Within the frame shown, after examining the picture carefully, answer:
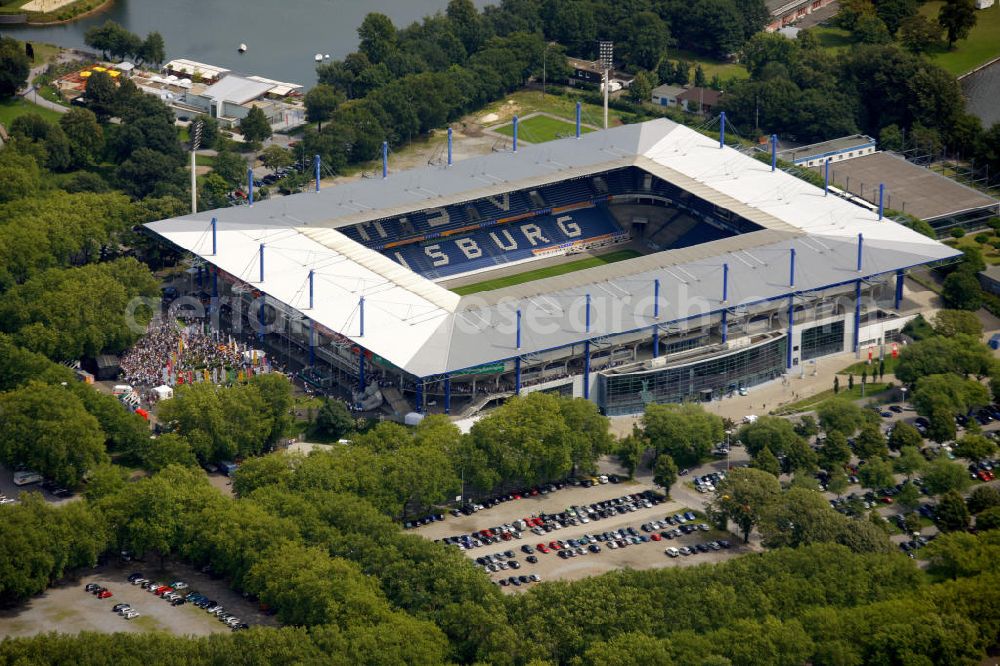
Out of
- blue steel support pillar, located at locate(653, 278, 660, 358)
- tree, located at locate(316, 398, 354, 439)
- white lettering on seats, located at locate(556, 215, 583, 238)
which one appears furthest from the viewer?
white lettering on seats, located at locate(556, 215, 583, 238)

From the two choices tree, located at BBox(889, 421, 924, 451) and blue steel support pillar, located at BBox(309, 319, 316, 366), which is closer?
tree, located at BBox(889, 421, 924, 451)

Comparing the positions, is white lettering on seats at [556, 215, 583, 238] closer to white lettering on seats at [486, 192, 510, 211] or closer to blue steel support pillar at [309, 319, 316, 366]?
white lettering on seats at [486, 192, 510, 211]

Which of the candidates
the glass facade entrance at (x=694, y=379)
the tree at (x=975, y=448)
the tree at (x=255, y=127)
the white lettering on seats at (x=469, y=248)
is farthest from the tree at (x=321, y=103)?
the tree at (x=975, y=448)

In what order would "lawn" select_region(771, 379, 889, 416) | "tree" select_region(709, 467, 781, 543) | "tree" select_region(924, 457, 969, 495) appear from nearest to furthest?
"tree" select_region(709, 467, 781, 543) → "tree" select_region(924, 457, 969, 495) → "lawn" select_region(771, 379, 889, 416)

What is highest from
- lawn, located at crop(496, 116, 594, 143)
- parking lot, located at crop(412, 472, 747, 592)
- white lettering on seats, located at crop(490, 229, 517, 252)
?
lawn, located at crop(496, 116, 594, 143)

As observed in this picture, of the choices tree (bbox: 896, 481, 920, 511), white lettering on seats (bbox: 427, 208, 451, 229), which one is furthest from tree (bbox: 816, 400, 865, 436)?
white lettering on seats (bbox: 427, 208, 451, 229)

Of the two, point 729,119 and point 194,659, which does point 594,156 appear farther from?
point 194,659

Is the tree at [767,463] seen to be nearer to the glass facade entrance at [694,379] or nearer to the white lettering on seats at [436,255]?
the glass facade entrance at [694,379]
